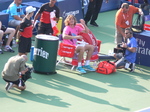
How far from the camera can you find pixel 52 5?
45.6 ft

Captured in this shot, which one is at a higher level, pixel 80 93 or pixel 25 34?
pixel 25 34

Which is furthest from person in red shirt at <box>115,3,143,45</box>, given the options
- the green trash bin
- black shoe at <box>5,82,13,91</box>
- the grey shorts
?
black shoe at <box>5,82,13,91</box>

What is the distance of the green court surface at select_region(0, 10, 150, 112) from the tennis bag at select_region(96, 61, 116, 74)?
0.50 ft

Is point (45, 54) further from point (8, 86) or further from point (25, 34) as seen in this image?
point (8, 86)

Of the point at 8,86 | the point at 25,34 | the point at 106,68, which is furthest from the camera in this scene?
the point at 106,68

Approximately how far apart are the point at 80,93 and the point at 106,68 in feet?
6.26

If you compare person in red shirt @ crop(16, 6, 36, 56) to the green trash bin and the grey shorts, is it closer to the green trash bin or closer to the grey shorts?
the green trash bin

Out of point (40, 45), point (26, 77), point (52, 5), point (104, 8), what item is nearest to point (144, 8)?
point (104, 8)

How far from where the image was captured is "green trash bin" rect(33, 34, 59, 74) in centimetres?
1195

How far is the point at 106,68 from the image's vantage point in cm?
1270

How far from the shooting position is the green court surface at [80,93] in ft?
32.9

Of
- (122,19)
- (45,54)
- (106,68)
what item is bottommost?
(106,68)

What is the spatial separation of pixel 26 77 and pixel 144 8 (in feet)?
37.5

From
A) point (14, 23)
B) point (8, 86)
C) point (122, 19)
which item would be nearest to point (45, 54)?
point (8, 86)
